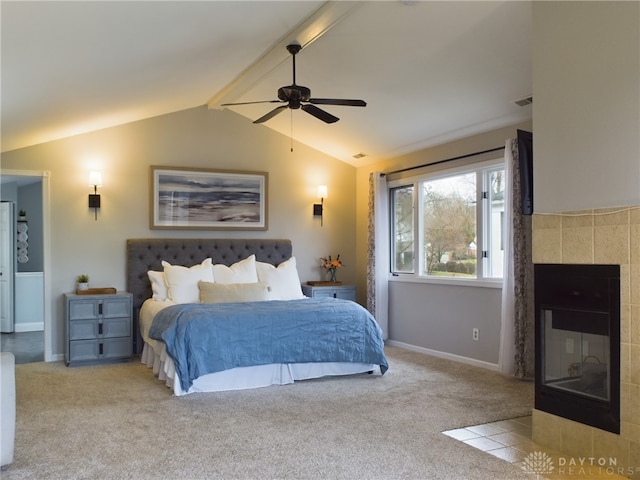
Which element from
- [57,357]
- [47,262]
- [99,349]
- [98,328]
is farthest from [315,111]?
[57,357]

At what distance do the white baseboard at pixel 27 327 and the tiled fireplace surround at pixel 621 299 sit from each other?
7.46 meters

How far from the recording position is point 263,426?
3670 mm

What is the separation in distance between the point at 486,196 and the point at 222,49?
119 inches

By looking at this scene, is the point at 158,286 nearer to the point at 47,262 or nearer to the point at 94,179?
the point at 47,262

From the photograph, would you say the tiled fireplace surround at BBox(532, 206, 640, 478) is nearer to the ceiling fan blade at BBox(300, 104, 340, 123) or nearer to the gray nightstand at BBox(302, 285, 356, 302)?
the ceiling fan blade at BBox(300, 104, 340, 123)

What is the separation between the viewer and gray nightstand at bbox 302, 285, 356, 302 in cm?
682

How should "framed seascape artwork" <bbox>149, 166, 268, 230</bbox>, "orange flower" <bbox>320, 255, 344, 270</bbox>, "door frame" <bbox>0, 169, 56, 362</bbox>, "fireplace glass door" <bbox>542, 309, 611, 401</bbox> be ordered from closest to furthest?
"fireplace glass door" <bbox>542, 309, 611, 401</bbox> < "door frame" <bbox>0, 169, 56, 362</bbox> < "framed seascape artwork" <bbox>149, 166, 268, 230</bbox> < "orange flower" <bbox>320, 255, 344, 270</bbox>

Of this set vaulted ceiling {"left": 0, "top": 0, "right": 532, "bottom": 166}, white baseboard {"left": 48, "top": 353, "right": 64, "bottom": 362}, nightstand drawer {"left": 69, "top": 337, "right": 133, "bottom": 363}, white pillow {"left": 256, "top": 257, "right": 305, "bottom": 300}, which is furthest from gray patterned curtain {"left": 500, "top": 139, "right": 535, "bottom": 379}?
white baseboard {"left": 48, "top": 353, "right": 64, "bottom": 362}

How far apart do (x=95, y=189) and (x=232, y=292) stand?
2099 millimetres

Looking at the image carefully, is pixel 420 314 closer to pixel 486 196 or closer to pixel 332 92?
pixel 486 196

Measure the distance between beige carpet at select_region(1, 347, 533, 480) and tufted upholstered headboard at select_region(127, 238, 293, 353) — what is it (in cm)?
119

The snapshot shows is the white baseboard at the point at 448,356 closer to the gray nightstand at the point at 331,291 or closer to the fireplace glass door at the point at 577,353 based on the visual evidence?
→ the gray nightstand at the point at 331,291

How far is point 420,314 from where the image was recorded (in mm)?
6434

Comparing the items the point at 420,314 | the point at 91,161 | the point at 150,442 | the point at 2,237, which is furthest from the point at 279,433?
the point at 2,237
